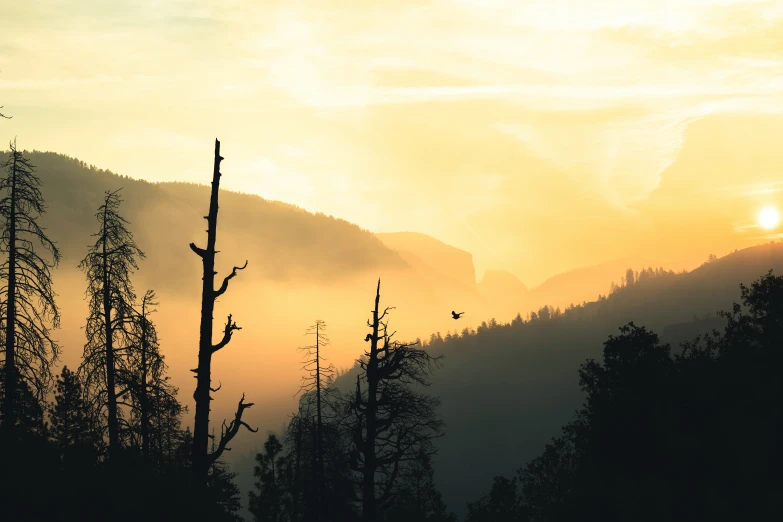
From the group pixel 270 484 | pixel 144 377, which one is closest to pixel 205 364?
pixel 144 377

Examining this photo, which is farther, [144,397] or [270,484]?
[270,484]

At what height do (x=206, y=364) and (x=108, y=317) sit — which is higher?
(x=108, y=317)

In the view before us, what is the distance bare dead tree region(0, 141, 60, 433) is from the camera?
20891mm

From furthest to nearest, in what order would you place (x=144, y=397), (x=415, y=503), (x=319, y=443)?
(x=415, y=503) → (x=319, y=443) → (x=144, y=397)

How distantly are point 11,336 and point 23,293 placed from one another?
1669 millimetres

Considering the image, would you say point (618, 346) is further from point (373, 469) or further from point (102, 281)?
point (102, 281)

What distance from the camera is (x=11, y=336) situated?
2092 cm

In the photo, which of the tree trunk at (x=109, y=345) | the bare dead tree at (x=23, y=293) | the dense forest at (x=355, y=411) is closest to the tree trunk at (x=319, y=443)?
the dense forest at (x=355, y=411)

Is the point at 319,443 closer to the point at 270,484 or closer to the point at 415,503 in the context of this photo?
the point at 415,503

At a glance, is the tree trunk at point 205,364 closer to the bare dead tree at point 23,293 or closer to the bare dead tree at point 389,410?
the bare dead tree at point 389,410

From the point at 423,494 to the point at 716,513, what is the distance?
142ft

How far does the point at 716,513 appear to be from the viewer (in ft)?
73.2

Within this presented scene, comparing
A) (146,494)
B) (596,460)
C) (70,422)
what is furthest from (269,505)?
(146,494)

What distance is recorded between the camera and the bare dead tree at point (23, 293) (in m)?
20.9
